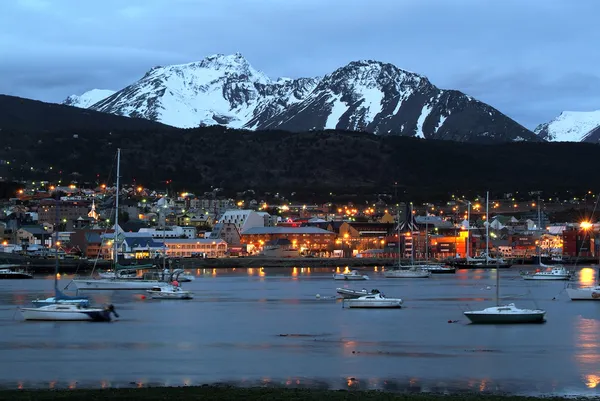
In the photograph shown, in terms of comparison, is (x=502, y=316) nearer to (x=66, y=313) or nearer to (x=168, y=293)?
(x=66, y=313)

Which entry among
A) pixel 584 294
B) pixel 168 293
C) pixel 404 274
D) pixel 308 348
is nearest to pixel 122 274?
pixel 168 293

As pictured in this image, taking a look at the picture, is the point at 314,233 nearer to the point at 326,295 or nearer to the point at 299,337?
the point at 326,295

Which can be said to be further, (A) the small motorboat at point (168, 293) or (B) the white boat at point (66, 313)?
(A) the small motorboat at point (168, 293)

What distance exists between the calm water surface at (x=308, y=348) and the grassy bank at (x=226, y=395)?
209 cm

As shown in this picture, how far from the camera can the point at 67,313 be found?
47.6m

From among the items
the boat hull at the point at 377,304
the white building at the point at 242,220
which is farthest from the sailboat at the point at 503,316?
the white building at the point at 242,220

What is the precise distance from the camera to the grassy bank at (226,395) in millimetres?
23469

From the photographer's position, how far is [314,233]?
16775cm

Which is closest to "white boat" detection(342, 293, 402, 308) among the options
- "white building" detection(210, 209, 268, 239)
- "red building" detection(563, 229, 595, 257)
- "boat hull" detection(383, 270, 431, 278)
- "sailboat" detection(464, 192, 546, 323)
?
"sailboat" detection(464, 192, 546, 323)

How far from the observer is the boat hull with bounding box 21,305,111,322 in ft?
156

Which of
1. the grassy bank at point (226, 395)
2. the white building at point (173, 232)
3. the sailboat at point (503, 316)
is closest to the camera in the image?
the grassy bank at point (226, 395)

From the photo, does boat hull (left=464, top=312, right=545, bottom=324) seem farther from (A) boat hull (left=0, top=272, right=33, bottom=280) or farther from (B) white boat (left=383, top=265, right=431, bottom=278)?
(A) boat hull (left=0, top=272, right=33, bottom=280)

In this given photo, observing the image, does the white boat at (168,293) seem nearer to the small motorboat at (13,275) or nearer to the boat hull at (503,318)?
the boat hull at (503,318)

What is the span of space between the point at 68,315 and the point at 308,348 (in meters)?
15.2
